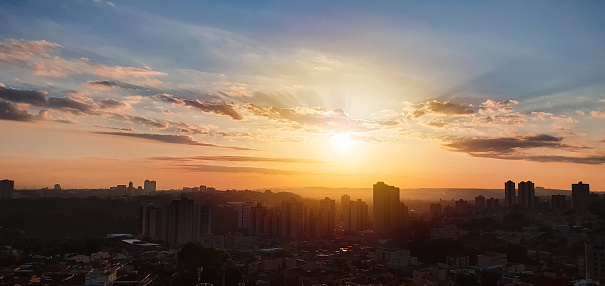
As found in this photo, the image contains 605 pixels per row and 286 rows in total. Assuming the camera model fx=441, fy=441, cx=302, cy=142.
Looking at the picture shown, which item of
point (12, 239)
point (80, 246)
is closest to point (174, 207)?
point (80, 246)

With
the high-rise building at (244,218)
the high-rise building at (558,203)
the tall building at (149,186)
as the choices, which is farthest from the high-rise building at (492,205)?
the tall building at (149,186)

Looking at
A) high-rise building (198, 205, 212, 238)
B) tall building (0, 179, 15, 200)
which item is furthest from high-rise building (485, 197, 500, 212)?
tall building (0, 179, 15, 200)

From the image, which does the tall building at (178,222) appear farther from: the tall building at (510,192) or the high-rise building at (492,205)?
Answer: the tall building at (510,192)

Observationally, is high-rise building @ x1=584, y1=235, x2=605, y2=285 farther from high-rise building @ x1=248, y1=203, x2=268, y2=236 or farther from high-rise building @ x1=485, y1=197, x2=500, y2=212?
high-rise building @ x1=485, y1=197, x2=500, y2=212

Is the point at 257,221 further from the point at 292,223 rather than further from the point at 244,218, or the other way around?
the point at 292,223

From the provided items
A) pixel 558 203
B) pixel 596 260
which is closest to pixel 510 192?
pixel 558 203

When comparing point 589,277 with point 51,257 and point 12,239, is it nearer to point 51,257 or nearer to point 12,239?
point 51,257
